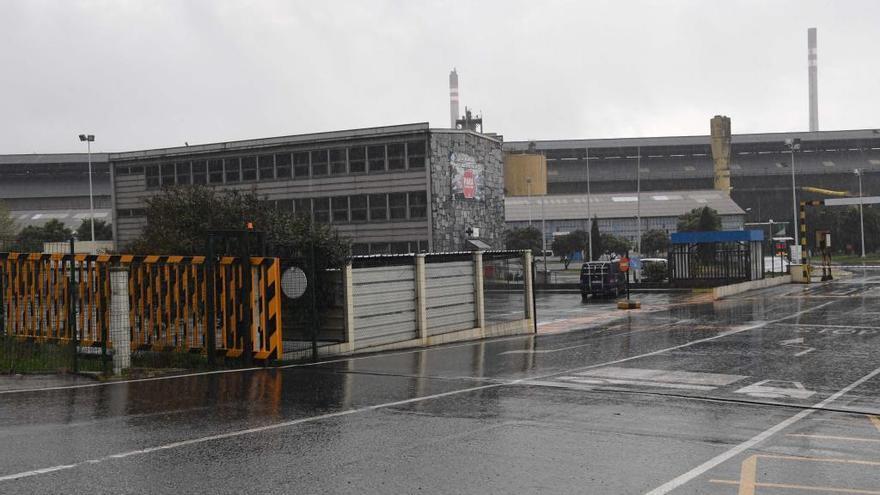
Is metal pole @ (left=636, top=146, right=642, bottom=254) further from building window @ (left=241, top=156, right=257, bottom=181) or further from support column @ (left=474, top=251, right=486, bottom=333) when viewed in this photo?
support column @ (left=474, top=251, right=486, bottom=333)

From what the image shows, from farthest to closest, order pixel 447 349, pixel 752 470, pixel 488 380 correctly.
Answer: pixel 447 349 < pixel 488 380 < pixel 752 470

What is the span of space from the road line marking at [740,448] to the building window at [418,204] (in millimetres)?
36642

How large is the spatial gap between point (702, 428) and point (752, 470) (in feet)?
6.62

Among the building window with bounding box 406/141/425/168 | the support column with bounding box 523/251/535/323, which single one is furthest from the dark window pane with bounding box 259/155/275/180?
the support column with bounding box 523/251/535/323

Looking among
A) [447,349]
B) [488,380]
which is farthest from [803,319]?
[488,380]

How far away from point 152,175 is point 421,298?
3986cm

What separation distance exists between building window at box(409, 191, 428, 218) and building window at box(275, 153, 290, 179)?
844 centimetres

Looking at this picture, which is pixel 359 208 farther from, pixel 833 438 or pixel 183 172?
pixel 833 438

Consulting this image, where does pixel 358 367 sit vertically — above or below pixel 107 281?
below

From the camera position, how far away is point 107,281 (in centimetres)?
1470

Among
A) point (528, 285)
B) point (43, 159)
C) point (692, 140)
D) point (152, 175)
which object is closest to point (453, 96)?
point (692, 140)

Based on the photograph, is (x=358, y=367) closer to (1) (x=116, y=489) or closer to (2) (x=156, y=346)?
(2) (x=156, y=346)

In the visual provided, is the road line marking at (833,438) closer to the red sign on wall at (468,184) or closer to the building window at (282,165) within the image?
the red sign on wall at (468,184)

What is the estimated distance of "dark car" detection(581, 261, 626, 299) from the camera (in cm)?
4216
